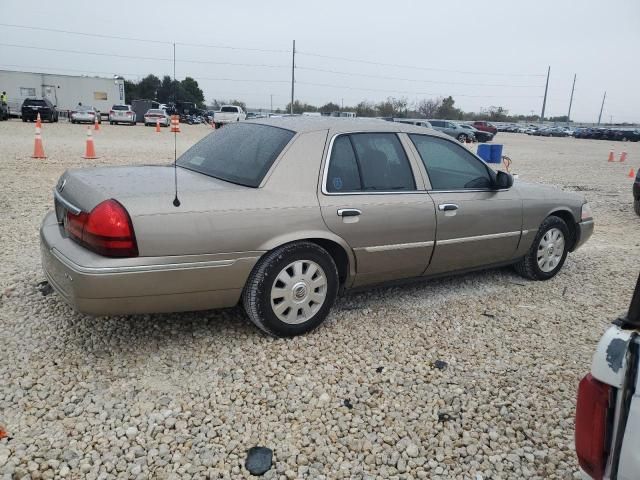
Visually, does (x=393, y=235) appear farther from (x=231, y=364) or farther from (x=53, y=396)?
(x=53, y=396)

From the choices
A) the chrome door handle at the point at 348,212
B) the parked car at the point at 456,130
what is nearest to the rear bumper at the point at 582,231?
the chrome door handle at the point at 348,212

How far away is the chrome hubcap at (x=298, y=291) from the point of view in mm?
3414

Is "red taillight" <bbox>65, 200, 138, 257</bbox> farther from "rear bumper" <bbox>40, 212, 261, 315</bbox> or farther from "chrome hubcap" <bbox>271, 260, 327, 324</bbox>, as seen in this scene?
"chrome hubcap" <bbox>271, 260, 327, 324</bbox>

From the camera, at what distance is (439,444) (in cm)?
267

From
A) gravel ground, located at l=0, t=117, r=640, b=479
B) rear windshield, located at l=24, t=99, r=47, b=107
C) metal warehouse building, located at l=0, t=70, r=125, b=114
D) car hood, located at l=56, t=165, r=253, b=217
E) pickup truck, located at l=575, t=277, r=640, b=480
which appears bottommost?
gravel ground, located at l=0, t=117, r=640, b=479

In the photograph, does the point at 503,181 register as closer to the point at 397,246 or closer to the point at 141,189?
the point at 397,246

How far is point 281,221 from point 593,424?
2199mm

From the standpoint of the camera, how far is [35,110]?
28.9 m

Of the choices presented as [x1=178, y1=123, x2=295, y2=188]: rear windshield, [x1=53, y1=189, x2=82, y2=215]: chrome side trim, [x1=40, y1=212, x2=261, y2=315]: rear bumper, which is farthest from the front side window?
[x1=53, y1=189, x2=82, y2=215]: chrome side trim

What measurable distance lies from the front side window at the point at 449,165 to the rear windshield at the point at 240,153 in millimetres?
1162

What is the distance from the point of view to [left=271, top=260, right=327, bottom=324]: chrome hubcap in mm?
3414

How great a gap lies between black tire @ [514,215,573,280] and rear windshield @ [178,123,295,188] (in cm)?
269

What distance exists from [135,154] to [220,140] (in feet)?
39.1

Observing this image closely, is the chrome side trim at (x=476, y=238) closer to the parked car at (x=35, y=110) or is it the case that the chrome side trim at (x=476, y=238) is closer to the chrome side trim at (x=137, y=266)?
the chrome side trim at (x=137, y=266)
